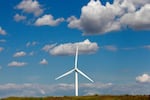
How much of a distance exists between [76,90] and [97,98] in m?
12.6

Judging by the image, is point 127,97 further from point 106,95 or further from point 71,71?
point 71,71

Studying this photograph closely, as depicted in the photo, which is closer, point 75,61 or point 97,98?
point 97,98

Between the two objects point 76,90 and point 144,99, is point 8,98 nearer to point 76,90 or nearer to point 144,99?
point 76,90

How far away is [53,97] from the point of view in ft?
509

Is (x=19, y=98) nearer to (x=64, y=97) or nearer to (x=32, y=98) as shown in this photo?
(x=32, y=98)

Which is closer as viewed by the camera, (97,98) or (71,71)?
(97,98)

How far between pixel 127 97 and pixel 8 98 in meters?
44.8

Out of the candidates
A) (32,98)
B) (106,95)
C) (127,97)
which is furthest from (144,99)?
(32,98)

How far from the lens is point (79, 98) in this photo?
151 meters

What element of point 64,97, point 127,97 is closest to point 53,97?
point 64,97

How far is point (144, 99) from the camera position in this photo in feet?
470

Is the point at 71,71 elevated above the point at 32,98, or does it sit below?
above

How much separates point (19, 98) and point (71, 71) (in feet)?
71.0

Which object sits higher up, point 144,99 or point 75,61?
point 75,61
